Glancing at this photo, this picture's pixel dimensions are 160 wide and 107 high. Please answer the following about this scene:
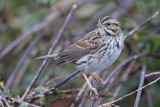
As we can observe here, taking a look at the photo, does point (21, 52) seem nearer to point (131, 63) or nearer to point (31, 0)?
point (31, 0)

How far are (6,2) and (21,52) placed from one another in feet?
3.67

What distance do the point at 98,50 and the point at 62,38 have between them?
5.90 ft

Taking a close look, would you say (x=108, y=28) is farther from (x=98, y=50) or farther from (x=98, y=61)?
(x=98, y=61)

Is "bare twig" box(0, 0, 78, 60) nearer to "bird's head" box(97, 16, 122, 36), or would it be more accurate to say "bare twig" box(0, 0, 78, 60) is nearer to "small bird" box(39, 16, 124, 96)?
"small bird" box(39, 16, 124, 96)

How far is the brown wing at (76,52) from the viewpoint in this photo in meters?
4.23

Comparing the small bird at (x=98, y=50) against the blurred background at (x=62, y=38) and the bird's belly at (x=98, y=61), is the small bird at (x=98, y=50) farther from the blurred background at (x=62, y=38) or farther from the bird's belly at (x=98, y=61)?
the blurred background at (x=62, y=38)

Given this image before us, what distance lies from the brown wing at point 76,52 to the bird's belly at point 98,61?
0.10 metres

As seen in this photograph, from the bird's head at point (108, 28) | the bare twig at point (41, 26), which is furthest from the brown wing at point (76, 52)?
the bare twig at point (41, 26)

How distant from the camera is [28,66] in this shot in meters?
Answer: 5.96

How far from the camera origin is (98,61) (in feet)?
13.2

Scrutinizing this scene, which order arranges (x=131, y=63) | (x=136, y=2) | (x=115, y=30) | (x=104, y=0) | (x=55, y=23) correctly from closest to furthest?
(x=115, y=30)
(x=131, y=63)
(x=136, y=2)
(x=55, y=23)
(x=104, y=0)

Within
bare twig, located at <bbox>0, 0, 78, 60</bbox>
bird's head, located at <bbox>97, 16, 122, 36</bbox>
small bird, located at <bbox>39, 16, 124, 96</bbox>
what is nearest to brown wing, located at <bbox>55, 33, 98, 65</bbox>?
small bird, located at <bbox>39, 16, 124, 96</bbox>

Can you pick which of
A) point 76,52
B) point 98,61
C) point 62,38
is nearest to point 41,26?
point 62,38

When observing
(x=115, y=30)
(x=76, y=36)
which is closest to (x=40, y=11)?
(x=76, y=36)
